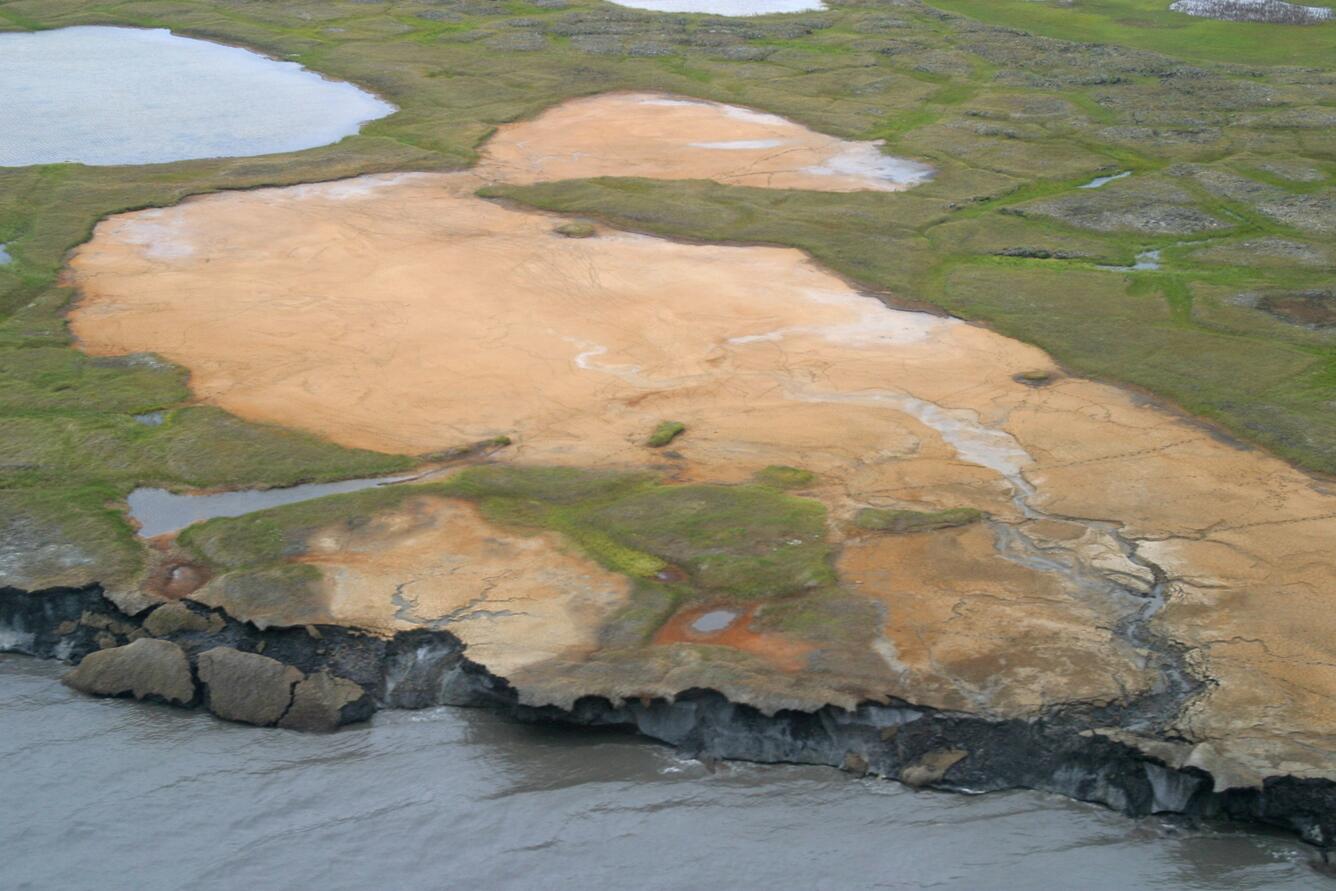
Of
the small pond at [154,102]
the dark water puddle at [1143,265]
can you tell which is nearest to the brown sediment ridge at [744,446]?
the dark water puddle at [1143,265]

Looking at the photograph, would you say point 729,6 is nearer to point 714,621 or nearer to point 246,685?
point 714,621

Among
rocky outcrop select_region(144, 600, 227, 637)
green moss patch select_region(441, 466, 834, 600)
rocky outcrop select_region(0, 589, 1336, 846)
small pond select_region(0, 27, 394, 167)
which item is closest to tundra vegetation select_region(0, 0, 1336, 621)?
green moss patch select_region(441, 466, 834, 600)

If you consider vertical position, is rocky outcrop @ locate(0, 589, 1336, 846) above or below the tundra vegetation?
below

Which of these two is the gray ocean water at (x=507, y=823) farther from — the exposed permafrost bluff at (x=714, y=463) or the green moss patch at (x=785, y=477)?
the green moss patch at (x=785, y=477)

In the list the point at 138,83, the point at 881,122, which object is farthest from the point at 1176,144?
the point at 138,83

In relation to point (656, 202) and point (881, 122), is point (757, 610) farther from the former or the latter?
point (881, 122)

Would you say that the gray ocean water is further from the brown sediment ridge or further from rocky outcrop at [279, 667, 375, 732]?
the brown sediment ridge
